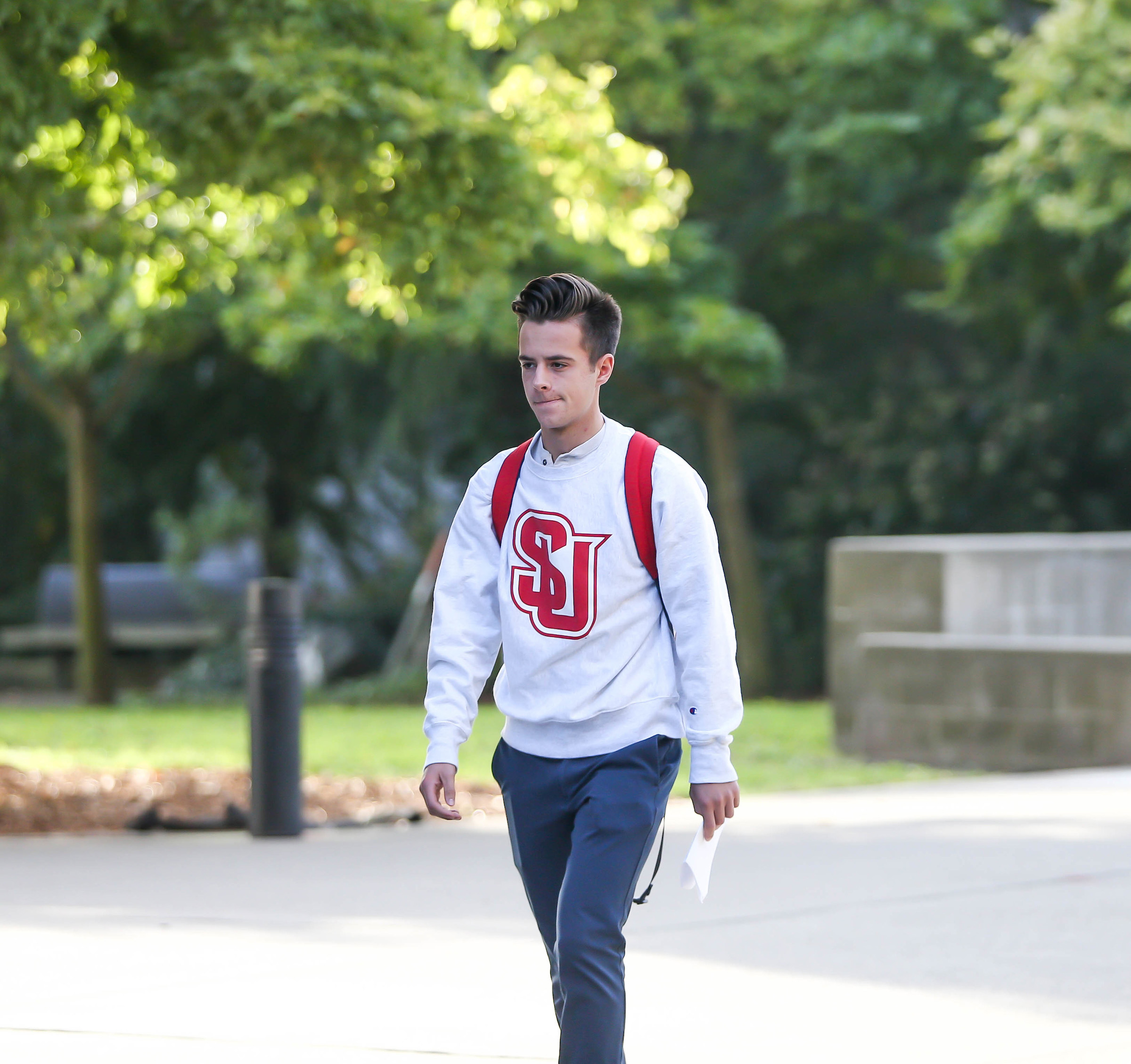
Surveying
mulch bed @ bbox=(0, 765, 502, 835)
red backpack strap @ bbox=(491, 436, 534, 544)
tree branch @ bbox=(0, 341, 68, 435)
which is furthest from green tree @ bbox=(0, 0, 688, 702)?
tree branch @ bbox=(0, 341, 68, 435)

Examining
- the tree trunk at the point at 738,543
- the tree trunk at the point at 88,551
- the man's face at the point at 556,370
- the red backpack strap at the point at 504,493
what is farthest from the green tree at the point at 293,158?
the tree trunk at the point at 738,543

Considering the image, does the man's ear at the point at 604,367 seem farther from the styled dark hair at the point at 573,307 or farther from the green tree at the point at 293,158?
the green tree at the point at 293,158

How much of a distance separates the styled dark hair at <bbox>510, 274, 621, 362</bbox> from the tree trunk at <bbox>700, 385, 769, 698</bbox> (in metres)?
16.5

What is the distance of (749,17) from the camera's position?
19438 millimetres

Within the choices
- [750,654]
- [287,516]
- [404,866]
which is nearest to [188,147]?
[404,866]

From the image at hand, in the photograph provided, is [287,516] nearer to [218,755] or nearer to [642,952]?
[218,755]

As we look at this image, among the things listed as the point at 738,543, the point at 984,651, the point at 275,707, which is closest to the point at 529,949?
the point at 275,707

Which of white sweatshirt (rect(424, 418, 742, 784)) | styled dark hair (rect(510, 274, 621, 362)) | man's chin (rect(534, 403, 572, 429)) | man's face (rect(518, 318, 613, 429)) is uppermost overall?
styled dark hair (rect(510, 274, 621, 362))

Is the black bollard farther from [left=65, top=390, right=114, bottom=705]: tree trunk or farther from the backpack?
[left=65, top=390, right=114, bottom=705]: tree trunk

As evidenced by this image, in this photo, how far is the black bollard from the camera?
28.1 ft

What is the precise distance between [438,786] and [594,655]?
41cm

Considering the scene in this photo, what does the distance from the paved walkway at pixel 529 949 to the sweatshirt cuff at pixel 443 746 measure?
1097 mm

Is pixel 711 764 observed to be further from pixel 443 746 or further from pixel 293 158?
pixel 293 158

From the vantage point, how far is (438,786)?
3789 mm
